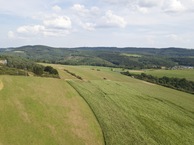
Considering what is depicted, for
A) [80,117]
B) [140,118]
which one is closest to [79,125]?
[80,117]

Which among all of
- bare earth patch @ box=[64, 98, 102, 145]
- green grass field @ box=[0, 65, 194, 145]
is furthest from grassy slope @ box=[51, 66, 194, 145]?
bare earth patch @ box=[64, 98, 102, 145]

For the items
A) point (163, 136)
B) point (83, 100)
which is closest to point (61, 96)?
point (83, 100)

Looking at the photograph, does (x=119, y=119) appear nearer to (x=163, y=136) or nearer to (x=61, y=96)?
(x=163, y=136)

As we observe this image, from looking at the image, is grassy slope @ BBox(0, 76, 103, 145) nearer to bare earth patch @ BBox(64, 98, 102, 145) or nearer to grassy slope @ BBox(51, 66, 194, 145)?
bare earth patch @ BBox(64, 98, 102, 145)

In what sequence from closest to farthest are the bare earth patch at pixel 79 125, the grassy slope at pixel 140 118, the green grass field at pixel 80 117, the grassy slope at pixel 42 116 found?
1. the grassy slope at pixel 42 116
2. the green grass field at pixel 80 117
3. the bare earth patch at pixel 79 125
4. the grassy slope at pixel 140 118

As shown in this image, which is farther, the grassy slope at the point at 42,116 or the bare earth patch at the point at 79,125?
the bare earth patch at the point at 79,125

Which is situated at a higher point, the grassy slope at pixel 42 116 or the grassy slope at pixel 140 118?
the grassy slope at pixel 42 116

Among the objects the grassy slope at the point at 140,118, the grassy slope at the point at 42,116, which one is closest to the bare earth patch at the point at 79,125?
the grassy slope at the point at 42,116

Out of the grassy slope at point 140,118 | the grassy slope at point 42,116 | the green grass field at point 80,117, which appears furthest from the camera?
the grassy slope at point 140,118

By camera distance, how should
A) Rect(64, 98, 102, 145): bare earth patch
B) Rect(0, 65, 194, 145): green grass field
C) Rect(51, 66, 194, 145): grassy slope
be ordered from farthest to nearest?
Rect(51, 66, 194, 145): grassy slope
Rect(64, 98, 102, 145): bare earth patch
Rect(0, 65, 194, 145): green grass field

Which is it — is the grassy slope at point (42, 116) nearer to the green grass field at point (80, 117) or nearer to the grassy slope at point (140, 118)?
the green grass field at point (80, 117)
